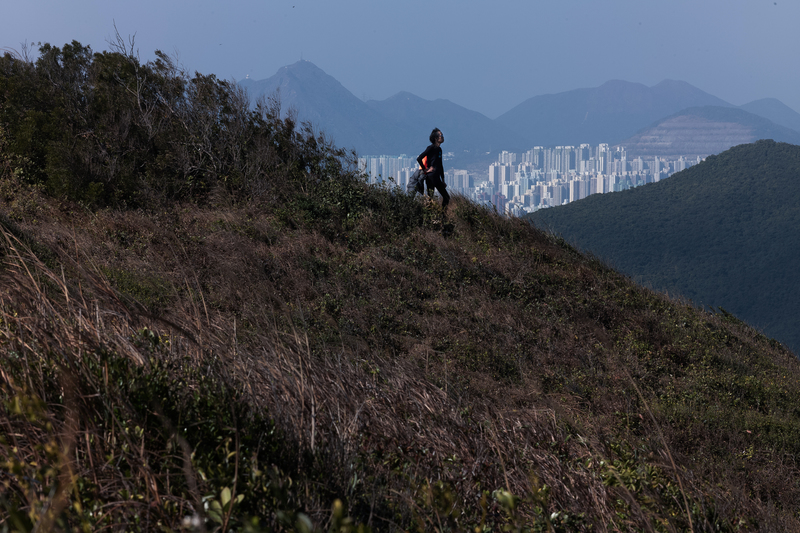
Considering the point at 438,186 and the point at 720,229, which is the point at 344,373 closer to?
the point at 438,186

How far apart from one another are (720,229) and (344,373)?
78447mm

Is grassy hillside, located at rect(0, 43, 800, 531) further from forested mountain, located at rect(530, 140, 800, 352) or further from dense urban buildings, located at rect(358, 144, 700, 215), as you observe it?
dense urban buildings, located at rect(358, 144, 700, 215)

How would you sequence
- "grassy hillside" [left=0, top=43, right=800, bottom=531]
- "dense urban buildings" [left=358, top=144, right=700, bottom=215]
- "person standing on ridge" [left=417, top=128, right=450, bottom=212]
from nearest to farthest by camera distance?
"grassy hillside" [left=0, top=43, right=800, bottom=531] < "person standing on ridge" [left=417, top=128, right=450, bottom=212] < "dense urban buildings" [left=358, top=144, right=700, bottom=215]

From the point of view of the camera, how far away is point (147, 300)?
4.89 m

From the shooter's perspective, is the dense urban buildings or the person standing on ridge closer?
the person standing on ridge

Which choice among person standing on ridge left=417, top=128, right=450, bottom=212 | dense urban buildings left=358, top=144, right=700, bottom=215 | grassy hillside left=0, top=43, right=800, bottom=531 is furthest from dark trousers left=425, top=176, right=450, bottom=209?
dense urban buildings left=358, top=144, right=700, bottom=215

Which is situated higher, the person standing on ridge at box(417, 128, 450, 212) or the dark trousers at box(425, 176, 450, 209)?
the person standing on ridge at box(417, 128, 450, 212)

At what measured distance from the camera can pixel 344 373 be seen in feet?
9.51

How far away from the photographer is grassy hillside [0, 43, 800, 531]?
1.40 m

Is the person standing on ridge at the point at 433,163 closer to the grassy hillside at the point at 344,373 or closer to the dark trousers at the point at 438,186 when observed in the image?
the dark trousers at the point at 438,186

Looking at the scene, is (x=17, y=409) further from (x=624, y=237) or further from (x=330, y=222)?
(x=624, y=237)

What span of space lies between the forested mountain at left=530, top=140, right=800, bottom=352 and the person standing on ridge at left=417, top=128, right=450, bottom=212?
47.8 m

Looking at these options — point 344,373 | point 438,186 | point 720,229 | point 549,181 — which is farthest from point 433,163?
point 549,181

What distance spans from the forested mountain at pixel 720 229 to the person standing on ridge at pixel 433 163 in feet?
157
